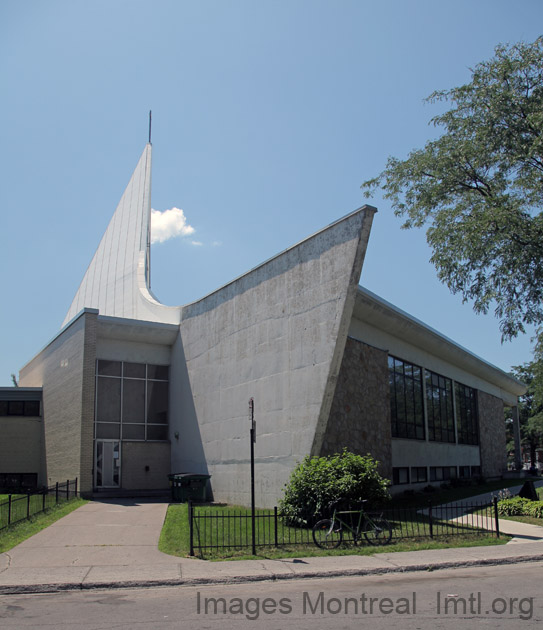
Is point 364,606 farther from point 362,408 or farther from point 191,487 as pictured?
point 191,487

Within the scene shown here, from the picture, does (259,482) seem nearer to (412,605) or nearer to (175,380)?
(175,380)

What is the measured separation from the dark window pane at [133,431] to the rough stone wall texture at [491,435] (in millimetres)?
21406

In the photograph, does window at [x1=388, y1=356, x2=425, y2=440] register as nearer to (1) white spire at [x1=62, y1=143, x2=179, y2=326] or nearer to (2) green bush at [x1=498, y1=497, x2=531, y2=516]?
(2) green bush at [x1=498, y1=497, x2=531, y2=516]

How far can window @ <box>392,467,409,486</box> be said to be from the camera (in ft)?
79.6

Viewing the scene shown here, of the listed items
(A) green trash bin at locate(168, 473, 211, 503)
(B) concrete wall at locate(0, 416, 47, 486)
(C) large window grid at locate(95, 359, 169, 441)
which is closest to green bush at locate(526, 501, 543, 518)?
(A) green trash bin at locate(168, 473, 211, 503)

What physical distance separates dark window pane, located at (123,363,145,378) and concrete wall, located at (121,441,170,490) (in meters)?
3.09

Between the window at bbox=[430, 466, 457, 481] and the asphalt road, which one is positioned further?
the window at bbox=[430, 466, 457, 481]

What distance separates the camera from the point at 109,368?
26.7 meters

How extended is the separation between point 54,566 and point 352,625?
6354mm

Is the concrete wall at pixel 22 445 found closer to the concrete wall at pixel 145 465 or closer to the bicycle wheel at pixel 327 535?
the concrete wall at pixel 145 465

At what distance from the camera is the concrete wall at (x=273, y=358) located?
1652cm

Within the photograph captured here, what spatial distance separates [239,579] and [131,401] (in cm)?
1823

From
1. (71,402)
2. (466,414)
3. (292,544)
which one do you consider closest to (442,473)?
(466,414)

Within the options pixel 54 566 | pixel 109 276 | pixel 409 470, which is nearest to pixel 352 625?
pixel 54 566
